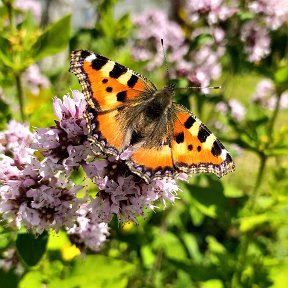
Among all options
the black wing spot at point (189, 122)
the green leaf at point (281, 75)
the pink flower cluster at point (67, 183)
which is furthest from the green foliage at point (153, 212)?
the black wing spot at point (189, 122)

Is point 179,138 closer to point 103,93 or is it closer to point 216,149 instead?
point 216,149

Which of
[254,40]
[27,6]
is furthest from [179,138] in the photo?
[27,6]

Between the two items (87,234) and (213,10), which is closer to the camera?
(87,234)

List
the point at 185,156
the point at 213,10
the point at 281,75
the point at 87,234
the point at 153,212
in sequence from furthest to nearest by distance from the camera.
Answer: the point at 213,10 → the point at 153,212 → the point at 281,75 → the point at 87,234 → the point at 185,156

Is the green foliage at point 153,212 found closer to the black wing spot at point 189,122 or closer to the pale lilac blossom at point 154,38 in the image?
the black wing spot at point 189,122

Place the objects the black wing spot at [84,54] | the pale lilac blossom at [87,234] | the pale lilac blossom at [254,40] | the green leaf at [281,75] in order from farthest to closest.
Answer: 1. the pale lilac blossom at [254,40]
2. the green leaf at [281,75]
3. the pale lilac blossom at [87,234]
4. the black wing spot at [84,54]

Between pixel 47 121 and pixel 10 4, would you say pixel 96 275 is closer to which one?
pixel 47 121

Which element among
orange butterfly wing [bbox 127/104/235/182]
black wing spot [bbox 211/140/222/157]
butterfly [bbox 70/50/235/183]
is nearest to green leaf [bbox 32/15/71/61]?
butterfly [bbox 70/50/235/183]

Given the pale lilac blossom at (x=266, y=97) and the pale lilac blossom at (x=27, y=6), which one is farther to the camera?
the pale lilac blossom at (x=266, y=97)
